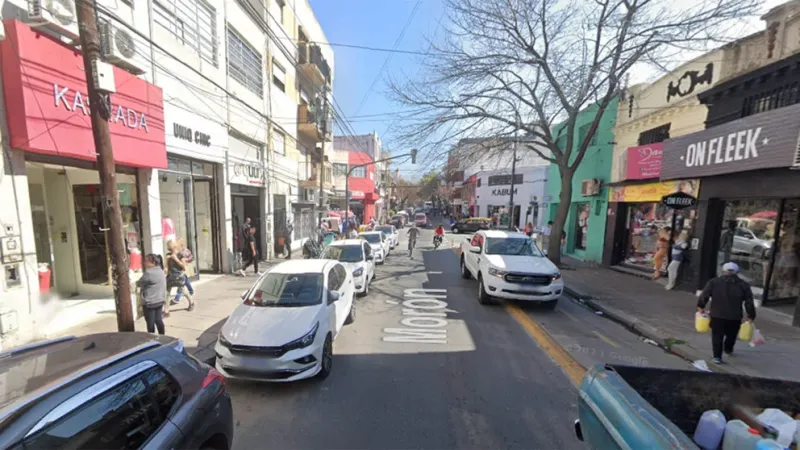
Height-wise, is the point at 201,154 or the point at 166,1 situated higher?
the point at 166,1

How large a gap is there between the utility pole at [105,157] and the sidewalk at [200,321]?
3.73 ft

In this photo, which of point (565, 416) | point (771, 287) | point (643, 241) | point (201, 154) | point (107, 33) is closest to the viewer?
→ point (565, 416)

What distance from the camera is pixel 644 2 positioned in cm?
969

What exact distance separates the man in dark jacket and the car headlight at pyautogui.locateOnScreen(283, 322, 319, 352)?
5907mm

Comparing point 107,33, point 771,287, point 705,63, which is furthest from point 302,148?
point 771,287

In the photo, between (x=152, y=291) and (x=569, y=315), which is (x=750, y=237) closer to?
(x=569, y=315)

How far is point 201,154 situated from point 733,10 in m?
14.9

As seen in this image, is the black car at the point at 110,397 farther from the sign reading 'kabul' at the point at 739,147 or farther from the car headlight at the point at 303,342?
the sign reading 'kabul' at the point at 739,147

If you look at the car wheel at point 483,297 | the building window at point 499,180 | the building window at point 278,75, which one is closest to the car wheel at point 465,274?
the car wheel at point 483,297

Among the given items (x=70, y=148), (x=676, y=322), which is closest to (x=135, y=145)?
(x=70, y=148)

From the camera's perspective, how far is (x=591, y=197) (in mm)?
14500

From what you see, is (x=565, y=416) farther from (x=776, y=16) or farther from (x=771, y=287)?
(x=776, y=16)

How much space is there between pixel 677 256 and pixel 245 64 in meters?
15.7

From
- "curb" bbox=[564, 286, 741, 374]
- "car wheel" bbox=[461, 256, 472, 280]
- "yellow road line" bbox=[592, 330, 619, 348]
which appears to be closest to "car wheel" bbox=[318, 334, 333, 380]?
"yellow road line" bbox=[592, 330, 619, 348]
